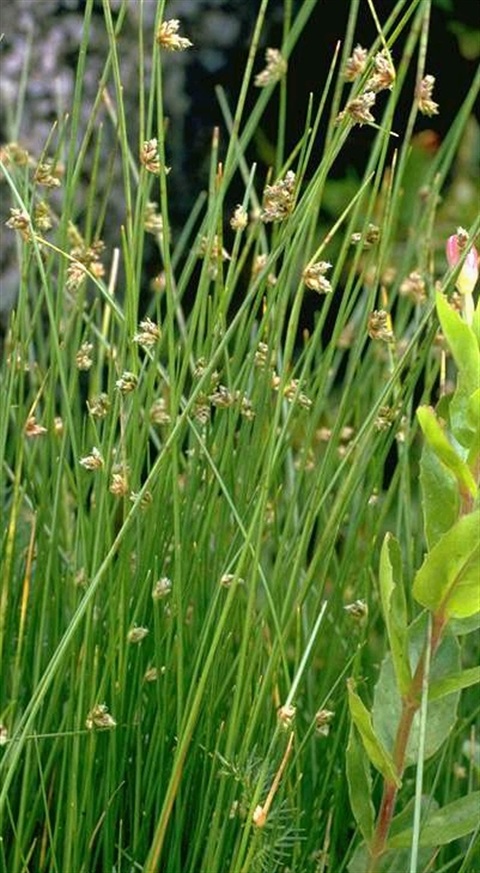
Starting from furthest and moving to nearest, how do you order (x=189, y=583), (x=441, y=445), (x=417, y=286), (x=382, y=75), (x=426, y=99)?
(x=417, y=286), (x=189, y=583), (x=426, y=99), (x=382, y=75), (x=441, y=445)

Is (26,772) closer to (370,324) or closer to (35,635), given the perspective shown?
(35,635)

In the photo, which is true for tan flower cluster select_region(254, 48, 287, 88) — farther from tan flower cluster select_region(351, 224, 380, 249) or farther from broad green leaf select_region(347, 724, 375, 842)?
broad green leaf select_region(347, 724, 375, 842)

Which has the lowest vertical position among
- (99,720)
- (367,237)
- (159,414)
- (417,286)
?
(99,720)

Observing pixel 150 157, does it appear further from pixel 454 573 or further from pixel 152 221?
pixel 454 573

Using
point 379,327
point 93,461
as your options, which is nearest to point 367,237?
point 379,327

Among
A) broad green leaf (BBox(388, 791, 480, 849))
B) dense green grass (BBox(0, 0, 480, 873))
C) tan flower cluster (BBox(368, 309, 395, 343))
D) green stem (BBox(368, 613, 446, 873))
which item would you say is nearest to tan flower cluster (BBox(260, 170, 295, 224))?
dense green grass (BBox(0, 0, 480, 873))
